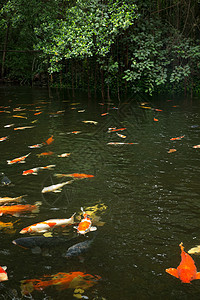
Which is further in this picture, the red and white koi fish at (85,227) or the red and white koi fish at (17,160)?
the red and white koi fish at (17,160)

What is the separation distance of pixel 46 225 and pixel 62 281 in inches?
29.3

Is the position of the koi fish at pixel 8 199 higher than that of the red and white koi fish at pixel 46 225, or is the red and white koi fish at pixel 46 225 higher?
the koi fish at pixel 8 199

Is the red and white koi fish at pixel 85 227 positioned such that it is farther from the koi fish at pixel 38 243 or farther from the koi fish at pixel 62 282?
the koi fish at pixel 62 282

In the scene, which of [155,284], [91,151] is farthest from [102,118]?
[155,284]

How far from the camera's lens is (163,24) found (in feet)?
41.2

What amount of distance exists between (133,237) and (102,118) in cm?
597

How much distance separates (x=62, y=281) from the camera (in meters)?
2.38

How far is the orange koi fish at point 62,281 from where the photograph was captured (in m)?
2.33

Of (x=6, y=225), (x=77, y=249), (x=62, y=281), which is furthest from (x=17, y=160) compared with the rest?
(x=62, y=281)

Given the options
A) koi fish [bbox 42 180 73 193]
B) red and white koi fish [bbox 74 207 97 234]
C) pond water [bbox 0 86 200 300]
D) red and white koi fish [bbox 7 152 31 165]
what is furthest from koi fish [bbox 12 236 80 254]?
red and white koi fish [bbox 7 152 31 165]

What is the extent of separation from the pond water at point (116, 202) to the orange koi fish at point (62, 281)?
1.4 inches

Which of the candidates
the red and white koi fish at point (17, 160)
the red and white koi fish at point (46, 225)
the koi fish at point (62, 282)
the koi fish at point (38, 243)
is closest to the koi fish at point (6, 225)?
the red and white koi fish at point (46, 225)

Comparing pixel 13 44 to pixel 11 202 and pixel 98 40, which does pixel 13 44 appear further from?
pixel 11 202

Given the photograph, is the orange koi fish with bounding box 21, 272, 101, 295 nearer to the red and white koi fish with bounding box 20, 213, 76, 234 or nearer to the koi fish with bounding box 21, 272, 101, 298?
the koi fish with bounding box 21, 272, 101, 298
